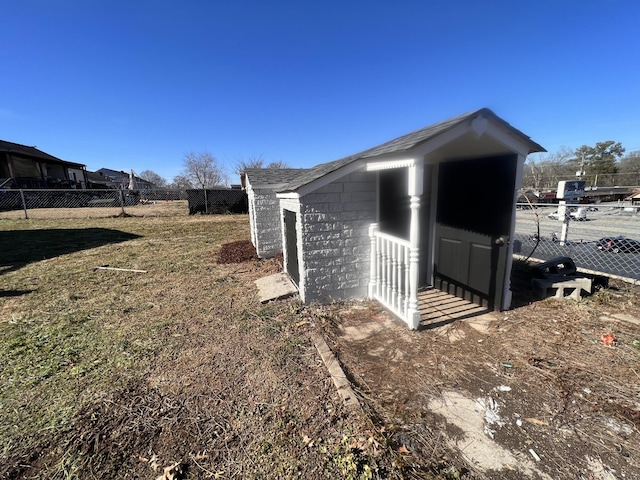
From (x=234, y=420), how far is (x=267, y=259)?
5.23 metres

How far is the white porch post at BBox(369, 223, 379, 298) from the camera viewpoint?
13.8 feet

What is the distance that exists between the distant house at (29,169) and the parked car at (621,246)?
105ft

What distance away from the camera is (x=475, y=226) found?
386 centimetres

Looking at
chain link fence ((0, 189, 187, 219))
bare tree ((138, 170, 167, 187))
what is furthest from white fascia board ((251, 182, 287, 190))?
bare tree ((138, 170, 167, 187))

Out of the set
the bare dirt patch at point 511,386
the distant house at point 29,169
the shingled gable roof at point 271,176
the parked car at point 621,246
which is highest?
the distant house at point 29,169

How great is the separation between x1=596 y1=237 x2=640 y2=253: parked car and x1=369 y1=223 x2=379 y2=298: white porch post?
16.5 feet

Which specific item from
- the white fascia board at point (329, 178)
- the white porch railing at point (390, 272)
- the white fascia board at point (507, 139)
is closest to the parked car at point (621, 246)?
the white fascia board at point (507, 139)

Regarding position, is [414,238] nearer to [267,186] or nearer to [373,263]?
[373,263]

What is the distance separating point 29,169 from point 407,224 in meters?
36.0

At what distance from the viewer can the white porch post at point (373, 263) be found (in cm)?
421

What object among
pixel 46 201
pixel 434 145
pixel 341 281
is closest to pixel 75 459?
pixel 341 281

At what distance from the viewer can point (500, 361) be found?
2.81 meters

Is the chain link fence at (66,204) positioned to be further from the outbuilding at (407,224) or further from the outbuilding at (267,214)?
the outbuilding at (407,224)

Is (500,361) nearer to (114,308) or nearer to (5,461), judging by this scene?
(5,461)
